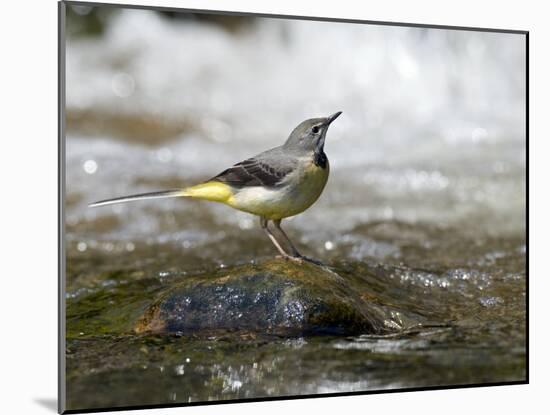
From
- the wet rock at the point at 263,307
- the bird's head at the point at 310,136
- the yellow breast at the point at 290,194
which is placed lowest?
A: the wet rock at the point at 263,307

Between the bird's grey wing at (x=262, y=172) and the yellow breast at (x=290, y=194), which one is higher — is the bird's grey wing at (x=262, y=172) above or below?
above

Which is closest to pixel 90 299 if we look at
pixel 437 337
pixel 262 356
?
pixel 262 356

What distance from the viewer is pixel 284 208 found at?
5.93 metres

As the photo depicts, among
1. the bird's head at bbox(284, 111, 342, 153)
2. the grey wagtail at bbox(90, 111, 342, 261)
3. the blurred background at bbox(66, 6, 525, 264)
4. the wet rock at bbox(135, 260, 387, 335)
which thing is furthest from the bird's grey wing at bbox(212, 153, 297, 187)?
the blurred background at bbox(66, 6, 525, 264)

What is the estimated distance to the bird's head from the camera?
6.10 meters

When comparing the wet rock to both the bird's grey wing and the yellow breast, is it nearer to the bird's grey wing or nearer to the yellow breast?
the yellow breast

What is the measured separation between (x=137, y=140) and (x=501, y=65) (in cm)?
398

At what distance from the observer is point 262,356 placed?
5.49 m

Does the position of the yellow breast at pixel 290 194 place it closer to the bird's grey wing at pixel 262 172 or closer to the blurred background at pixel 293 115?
the bird's grey wing at pixel 262 172

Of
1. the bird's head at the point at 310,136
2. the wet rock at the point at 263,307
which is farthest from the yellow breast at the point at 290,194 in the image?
the wet rock at the point at 263,307

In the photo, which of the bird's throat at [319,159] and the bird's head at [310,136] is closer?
the bird's throat at [319,159]

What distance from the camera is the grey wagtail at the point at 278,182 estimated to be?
5910 mm

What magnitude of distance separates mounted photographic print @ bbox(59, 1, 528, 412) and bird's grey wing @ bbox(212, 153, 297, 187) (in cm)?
1

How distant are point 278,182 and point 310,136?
402 millimetres
